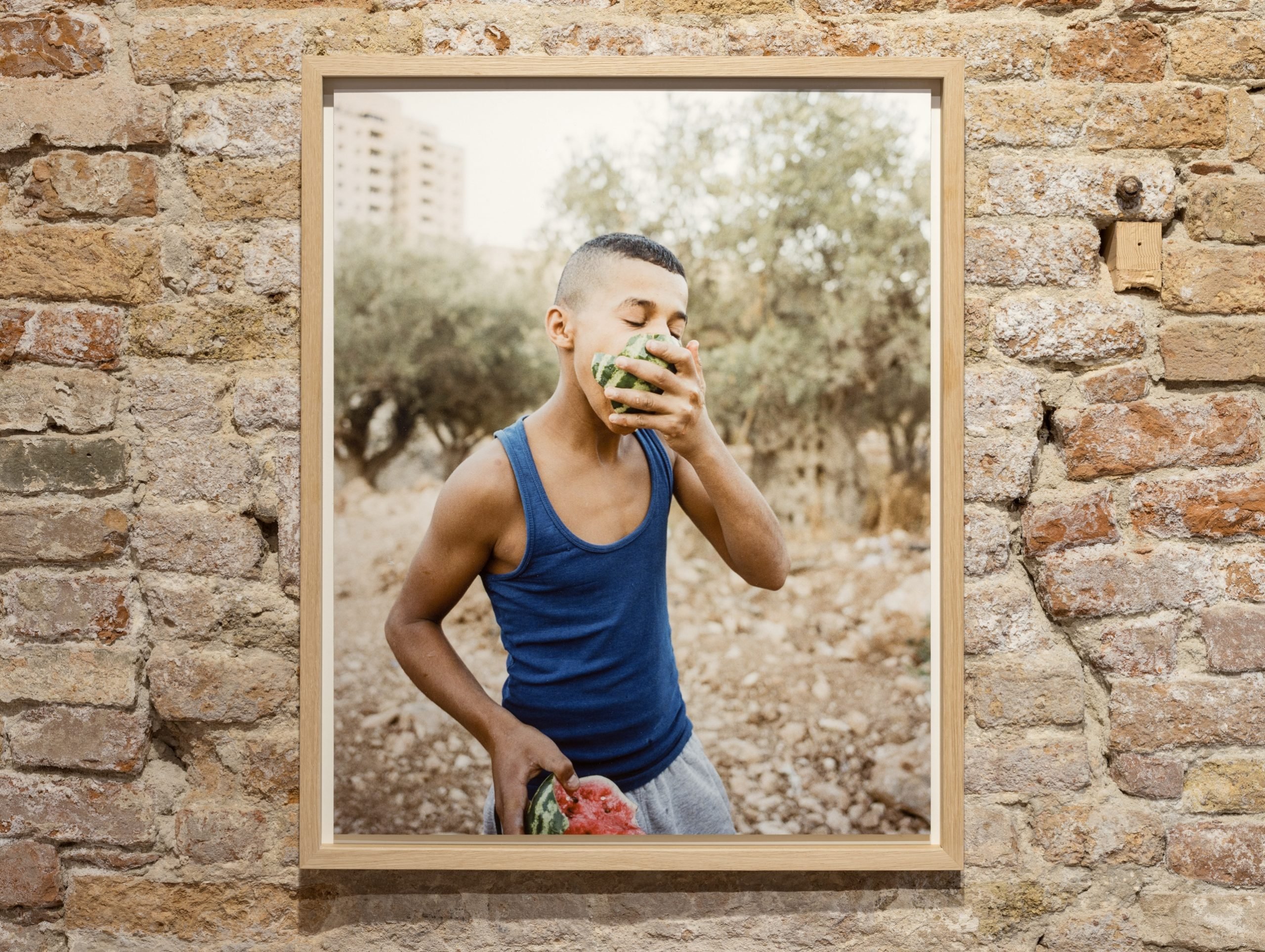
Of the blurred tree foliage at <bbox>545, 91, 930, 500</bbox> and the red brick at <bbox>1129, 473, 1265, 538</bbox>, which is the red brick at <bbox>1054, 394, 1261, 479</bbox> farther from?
the blurred tree foliage at <bbox>545, 91, 930, 500</bbox>

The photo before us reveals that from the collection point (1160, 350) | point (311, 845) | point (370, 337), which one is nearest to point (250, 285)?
point (370, 337)

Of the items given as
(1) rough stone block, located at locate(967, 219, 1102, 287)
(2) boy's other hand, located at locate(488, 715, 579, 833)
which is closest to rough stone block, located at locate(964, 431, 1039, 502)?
(1) rough stone block, located at locate(967, 219, 1102, 287)

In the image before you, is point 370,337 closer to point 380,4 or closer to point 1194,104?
point 380,4

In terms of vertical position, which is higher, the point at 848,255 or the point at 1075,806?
the point at 848,255

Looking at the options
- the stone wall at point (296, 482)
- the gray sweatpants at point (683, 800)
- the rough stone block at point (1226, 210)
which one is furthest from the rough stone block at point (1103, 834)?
the rough stone block at point (1226, 210)

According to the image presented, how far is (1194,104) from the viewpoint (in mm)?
1521

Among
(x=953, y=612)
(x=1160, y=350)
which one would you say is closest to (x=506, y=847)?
(x=953, y=612)

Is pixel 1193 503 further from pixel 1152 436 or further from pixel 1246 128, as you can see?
pixel 1246 128

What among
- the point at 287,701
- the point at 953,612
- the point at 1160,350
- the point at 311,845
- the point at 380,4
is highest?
the point at 380,4

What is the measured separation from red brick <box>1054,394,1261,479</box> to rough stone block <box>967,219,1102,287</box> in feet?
0.65

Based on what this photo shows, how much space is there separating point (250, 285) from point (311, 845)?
0.81m

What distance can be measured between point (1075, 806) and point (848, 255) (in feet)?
2.80

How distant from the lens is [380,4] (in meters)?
1.53

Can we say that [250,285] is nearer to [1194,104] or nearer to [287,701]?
[287,701]
